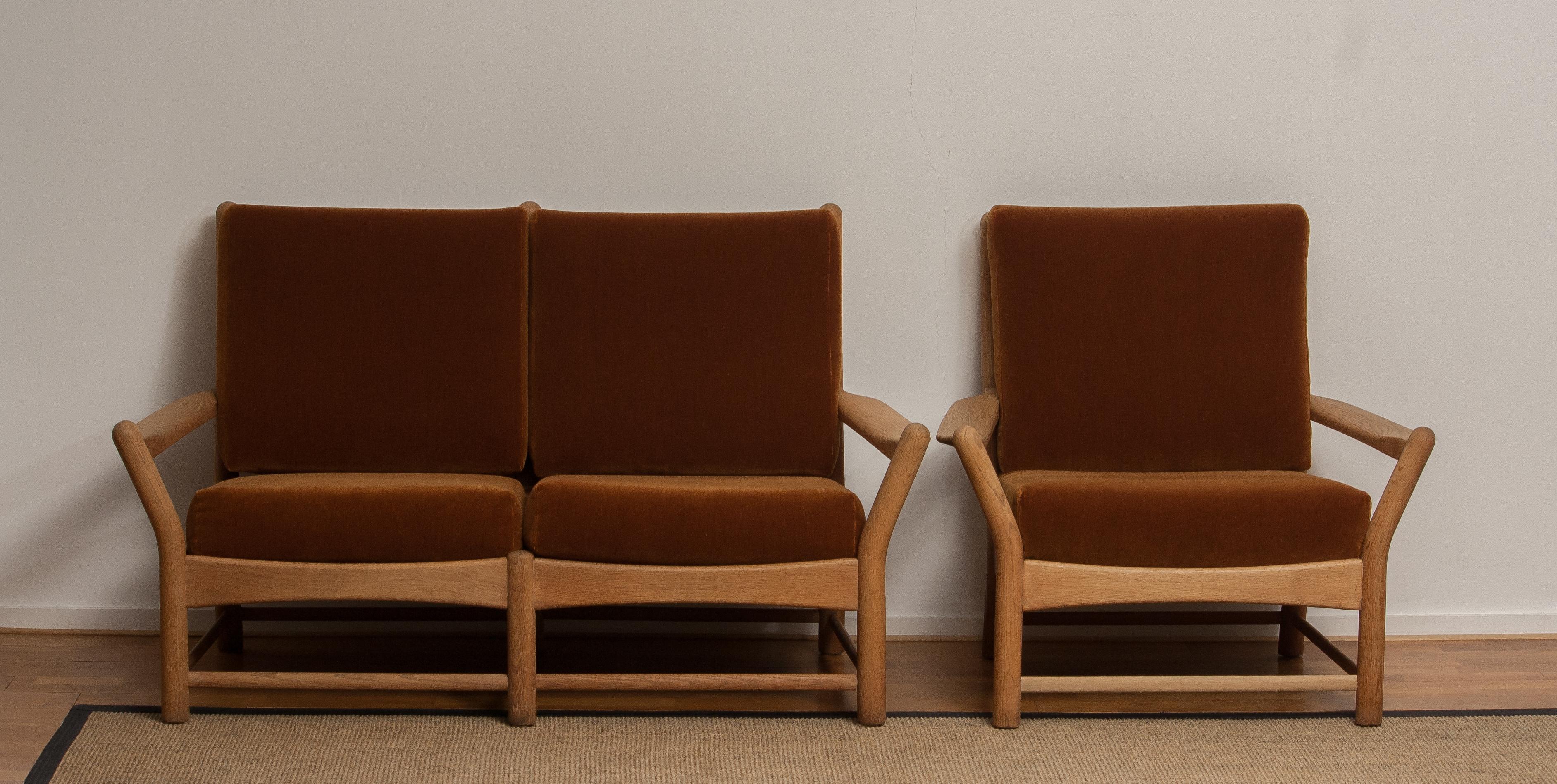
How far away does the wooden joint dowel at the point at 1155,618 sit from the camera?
2.16 m

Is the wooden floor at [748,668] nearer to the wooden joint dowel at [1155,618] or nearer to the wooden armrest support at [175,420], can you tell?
the wooden joint dowel at [1155,618]

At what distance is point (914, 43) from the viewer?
2.29m

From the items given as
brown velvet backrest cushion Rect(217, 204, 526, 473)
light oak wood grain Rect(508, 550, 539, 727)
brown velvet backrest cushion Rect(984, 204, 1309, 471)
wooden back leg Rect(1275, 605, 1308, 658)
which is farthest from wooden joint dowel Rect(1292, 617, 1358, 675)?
brown velvet backrest cushion Rect(217, 204, 526, 473)

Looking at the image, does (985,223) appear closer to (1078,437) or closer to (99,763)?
(1078,437)

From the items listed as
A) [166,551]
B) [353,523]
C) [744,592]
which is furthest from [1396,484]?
[166,551]

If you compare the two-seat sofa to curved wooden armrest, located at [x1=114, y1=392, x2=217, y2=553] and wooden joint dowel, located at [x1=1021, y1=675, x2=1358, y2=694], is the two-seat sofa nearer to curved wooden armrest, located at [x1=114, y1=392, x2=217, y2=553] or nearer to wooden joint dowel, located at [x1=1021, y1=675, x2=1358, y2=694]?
curved wooden armrest, located at [x1=114, y1=392, x2=217, y2=553]

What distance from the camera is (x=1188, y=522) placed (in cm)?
177

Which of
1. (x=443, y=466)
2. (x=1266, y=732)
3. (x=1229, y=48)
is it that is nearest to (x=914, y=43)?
(x=1229, y=48)

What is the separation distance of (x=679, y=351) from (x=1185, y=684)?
109cm

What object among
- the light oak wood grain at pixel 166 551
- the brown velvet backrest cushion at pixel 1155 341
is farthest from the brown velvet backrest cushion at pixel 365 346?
the brown velvet backrest cushion at pixel 1155 341

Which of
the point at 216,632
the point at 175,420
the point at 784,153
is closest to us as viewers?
the point at 175,420

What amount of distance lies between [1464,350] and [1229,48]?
84 cm

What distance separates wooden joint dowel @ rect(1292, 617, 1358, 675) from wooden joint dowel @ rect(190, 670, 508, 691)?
150 centimetres

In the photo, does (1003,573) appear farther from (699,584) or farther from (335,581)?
(335,581)
